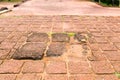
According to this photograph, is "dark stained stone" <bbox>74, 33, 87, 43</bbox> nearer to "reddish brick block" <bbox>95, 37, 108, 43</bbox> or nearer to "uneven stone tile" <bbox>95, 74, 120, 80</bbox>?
"reddish brick block" <bbox>95, 37, 108, 43</bbox>

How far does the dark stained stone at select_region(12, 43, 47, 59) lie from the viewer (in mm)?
4117

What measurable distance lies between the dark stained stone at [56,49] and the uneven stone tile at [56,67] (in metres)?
0.46

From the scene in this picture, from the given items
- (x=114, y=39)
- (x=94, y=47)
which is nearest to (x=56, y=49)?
(x=94, y=47)

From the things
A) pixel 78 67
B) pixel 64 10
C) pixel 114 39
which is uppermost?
pixel 78 67

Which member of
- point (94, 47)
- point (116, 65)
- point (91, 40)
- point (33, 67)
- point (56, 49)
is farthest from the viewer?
point (91, 40)

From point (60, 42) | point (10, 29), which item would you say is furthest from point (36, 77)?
point (10, 29)

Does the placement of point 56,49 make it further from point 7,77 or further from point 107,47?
point 7,77

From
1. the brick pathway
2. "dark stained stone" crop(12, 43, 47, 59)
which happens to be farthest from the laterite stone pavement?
the brick pathway

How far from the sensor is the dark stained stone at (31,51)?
412 cm

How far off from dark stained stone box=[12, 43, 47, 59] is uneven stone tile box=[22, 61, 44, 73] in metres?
0.27

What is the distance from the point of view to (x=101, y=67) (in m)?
3.67

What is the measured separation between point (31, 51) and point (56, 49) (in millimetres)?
580

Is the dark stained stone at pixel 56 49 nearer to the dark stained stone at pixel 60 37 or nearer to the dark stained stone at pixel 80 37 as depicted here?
the dark stained stone at pixel 60 37

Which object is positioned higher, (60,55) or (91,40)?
(60,55)
